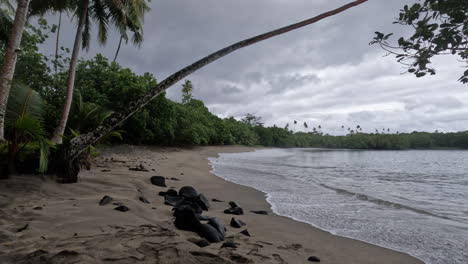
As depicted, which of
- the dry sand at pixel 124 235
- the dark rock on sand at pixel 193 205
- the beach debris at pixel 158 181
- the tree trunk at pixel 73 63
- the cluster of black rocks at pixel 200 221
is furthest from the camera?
the tree trunk at pixel 73 63

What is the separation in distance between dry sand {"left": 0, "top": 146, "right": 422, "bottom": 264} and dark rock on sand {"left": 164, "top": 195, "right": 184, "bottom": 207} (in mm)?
139

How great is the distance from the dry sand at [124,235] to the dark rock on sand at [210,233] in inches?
3.6

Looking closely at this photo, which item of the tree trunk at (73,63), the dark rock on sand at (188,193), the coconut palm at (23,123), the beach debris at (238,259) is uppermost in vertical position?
the tree trunk at (73,63)

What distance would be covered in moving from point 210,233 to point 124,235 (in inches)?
36.9

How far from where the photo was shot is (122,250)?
96.3 inches

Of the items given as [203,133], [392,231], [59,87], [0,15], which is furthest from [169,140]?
[392,231]

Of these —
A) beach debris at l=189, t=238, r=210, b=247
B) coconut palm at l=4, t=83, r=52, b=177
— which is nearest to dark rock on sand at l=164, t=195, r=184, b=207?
beach debris at l=189, t=238, r=210, b=247

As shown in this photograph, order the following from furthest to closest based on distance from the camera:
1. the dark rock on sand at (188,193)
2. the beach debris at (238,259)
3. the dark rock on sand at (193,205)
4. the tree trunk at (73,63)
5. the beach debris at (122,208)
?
the tree trunk at (73,63) < the dark rock on sand at (188,193) < the dark rock on sand at (193,205) < the beach debris at (122,208) < the beach debris at (238,259)

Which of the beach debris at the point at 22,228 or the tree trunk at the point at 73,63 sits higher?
the tree trunk at the point at 73,63

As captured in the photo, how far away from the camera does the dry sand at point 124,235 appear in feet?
7.82

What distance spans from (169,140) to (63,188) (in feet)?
67.8

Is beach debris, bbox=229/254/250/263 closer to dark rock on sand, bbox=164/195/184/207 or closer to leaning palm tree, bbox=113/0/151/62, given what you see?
dark rock on sand, bbox=164/195/184/207

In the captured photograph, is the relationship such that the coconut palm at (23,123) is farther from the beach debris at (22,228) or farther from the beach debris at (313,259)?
the beach debris at (313,259)

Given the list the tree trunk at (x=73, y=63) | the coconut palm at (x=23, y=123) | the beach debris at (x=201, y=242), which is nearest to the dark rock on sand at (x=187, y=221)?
the beach debris at (x=201, y=242)
